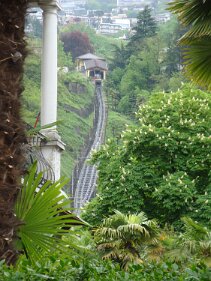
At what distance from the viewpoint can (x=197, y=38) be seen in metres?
10.0

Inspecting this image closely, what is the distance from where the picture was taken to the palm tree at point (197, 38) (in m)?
9.91

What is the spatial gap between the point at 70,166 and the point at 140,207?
231 feet

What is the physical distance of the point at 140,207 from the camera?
34750 millimetres

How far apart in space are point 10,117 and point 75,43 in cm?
15017

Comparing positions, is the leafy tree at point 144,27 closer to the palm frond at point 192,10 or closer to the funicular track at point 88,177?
the funicular track at point 88,177

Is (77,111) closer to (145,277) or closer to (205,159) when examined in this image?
(205,159)

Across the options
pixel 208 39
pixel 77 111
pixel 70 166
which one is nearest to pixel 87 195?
pixel 70 166

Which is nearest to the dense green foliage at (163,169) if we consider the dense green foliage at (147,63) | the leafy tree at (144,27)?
the dense green foliage at (147,63)

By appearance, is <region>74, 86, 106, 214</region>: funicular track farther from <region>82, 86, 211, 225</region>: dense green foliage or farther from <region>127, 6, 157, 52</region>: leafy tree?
<region>82, 86, 211, 225</region>: dense green foliage

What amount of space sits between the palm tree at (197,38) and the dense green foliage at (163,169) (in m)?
22.8

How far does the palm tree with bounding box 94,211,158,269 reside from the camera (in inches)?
855

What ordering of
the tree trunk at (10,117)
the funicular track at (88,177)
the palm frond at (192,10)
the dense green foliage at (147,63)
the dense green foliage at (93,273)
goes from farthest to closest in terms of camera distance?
the dense green foliage at (147,63), the funicular track at (88,177), the palm frond at (192,10), the tree trunk at (10,117), the dense green foliage at (93,273)

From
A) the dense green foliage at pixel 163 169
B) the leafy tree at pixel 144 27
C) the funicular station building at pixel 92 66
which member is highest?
the leafy tree at pixel 144 27

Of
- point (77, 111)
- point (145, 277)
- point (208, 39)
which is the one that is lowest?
point (77, 111)
